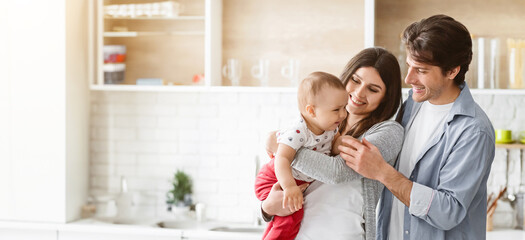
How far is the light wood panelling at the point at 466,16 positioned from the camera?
3578 mm

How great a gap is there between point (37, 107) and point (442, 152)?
8.31 feet

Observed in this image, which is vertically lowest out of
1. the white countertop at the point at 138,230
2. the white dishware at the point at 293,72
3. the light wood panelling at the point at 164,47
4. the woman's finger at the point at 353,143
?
the white countertop at the point at 138,230

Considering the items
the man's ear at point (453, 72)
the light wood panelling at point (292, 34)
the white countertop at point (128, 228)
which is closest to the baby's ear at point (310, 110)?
the man's ear at point (453, 72)

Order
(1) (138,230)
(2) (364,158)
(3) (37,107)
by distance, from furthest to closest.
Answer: (3) (37,107)
(1) (138,230)
(2) (364,158)

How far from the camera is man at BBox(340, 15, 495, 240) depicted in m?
1.96

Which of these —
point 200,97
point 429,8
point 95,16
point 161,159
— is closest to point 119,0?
point 95,16

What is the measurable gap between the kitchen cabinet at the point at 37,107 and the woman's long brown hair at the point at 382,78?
2108mm

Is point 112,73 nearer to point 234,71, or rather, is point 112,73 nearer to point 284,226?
point 234,71

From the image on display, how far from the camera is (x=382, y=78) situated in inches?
83.1

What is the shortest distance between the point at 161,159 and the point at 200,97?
1.68 ft

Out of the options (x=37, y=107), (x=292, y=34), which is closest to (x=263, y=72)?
(x=292, y=34)

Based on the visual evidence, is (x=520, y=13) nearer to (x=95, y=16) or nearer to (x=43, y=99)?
(x=95, y=16)

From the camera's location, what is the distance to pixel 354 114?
7.19 feet

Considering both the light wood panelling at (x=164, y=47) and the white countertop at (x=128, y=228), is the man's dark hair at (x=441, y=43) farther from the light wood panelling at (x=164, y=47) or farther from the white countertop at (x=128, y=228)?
the light wood panelling at (x=164, y=47)
